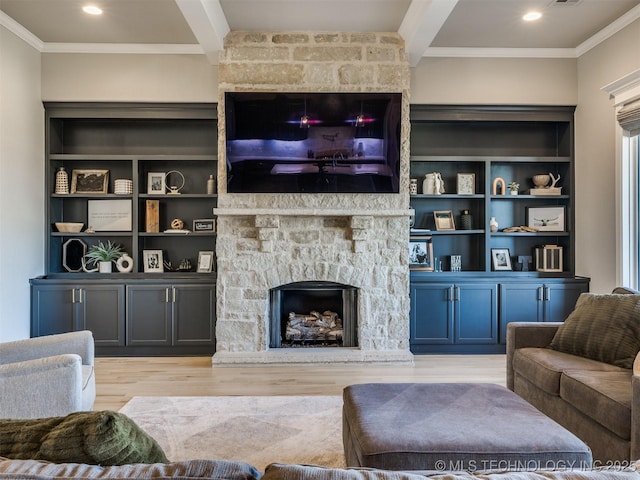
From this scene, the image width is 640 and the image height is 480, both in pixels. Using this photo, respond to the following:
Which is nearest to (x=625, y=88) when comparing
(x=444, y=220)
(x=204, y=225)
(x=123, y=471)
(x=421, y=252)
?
(x=444, y=220)

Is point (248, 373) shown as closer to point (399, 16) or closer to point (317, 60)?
point (317, 60)

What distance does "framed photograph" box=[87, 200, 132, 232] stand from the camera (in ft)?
15.9

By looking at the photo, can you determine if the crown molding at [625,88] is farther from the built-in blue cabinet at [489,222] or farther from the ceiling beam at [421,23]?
the ceiling beam at [421,23]

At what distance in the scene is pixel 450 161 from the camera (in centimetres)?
496

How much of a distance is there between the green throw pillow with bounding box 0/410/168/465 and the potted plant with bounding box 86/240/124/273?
408 centimetres

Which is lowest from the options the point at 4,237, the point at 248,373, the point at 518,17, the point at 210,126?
the point at 248,373

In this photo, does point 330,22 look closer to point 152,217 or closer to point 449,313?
point 152,217

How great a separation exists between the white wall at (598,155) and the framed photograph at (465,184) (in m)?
1.05

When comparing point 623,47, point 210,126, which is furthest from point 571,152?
point 210,126

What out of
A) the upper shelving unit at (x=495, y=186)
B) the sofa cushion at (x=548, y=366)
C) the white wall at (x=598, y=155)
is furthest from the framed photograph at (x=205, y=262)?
the white wall at (x=598, y=155)

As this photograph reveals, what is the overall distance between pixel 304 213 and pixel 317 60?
56.5 inches

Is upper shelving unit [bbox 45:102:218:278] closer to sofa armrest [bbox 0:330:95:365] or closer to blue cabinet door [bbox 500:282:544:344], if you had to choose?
sofa armrest [bbox 0:330:95:365]

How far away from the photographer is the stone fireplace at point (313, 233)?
427 centimetres

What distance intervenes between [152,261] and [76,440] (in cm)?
420
